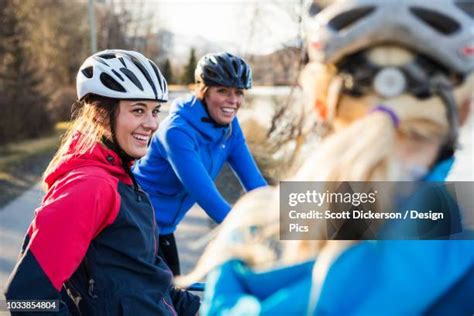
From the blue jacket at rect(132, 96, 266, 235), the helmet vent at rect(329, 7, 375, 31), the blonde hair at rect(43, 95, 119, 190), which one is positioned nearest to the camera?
the helmet vent at rect(329, 7, 375, 31)

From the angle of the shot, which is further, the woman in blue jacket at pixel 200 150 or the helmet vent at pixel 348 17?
the woman in blue jacket at pixel 200 150

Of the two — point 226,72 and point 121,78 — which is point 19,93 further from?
point 121,78

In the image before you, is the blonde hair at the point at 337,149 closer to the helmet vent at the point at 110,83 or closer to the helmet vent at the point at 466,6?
the helmet vent at the point at 466,6

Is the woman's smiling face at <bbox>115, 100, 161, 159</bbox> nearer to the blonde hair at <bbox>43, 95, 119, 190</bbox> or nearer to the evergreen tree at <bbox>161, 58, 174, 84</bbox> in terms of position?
the blonde hair at <bbox>43, 95, 119, 190</bbox>

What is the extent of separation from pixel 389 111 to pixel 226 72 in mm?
1501

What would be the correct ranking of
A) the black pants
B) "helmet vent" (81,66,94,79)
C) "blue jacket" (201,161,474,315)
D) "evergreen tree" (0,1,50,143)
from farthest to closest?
1. "evergreen tree" (0,1,50,143)
2. the black pants
3. "helmet vent" (81,66,94,79)
4. "blue jacket" (201,161,474,315)

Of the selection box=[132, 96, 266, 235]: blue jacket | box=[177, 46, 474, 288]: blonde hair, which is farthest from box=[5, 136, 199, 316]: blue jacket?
box=[177, 46, 474, 288]: blonde hair

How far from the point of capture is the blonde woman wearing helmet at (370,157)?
0.79 meters

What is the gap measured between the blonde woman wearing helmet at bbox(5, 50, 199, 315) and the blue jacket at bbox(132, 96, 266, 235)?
266 millimetres

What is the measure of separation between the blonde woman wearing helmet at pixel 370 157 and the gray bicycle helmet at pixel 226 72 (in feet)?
4.33

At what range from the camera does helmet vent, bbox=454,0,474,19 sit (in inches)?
37.2

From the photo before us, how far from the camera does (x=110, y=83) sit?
187 cm

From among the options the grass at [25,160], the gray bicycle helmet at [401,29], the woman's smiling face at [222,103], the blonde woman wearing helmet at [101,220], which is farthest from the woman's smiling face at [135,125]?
the grass at [25,160]

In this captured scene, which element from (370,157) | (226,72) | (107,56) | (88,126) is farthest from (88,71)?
(370,157)
